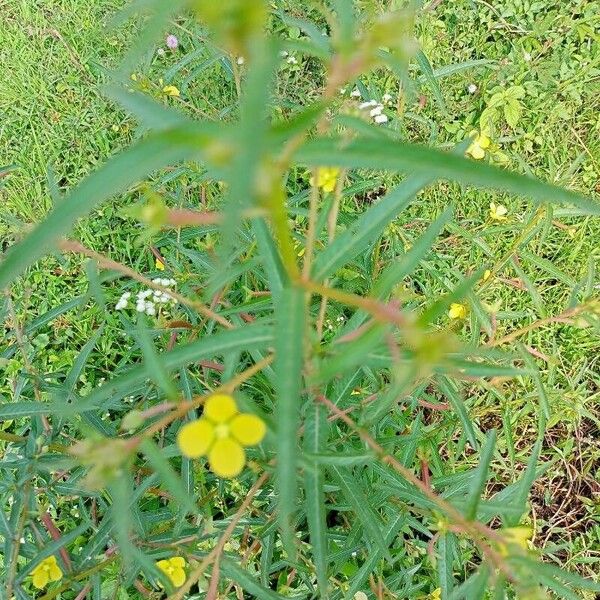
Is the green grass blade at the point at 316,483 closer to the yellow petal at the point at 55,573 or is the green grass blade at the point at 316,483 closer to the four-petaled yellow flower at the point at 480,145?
the yellow petal at the point at 55,573

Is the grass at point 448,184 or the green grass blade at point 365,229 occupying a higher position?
the grass at point 448,184

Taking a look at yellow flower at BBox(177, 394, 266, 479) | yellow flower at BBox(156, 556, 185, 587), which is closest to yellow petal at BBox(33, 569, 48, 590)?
yellow flower at BBox(156, 556, 185, 587)

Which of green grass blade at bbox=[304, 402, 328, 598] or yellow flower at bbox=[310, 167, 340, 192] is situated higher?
yellow flower at bbox=[310, 167, 340, 192]

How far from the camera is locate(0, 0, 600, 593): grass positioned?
2.39 m

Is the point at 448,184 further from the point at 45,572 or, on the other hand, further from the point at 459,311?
the point at 45,572

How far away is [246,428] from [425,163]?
Result: 0.44 metres

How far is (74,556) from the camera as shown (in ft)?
5.34

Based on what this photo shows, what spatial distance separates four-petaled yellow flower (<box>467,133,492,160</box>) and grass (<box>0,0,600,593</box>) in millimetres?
380

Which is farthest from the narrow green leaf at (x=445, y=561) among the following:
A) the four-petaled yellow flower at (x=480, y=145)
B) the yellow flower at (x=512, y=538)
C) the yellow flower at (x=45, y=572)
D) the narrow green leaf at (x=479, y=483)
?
the four-petaled yellow flower at (x=480, y=145)

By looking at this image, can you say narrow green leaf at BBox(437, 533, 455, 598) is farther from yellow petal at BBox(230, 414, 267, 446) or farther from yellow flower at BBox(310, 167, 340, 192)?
yellow flower at BBox(310, 167, 340, 192)

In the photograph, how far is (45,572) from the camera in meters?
1.48

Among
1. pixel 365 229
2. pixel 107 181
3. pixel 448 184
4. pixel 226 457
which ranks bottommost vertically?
pixel 226 457

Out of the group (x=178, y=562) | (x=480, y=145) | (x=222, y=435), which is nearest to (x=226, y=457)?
(x=222, y=435)

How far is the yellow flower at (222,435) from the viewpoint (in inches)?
35.7
